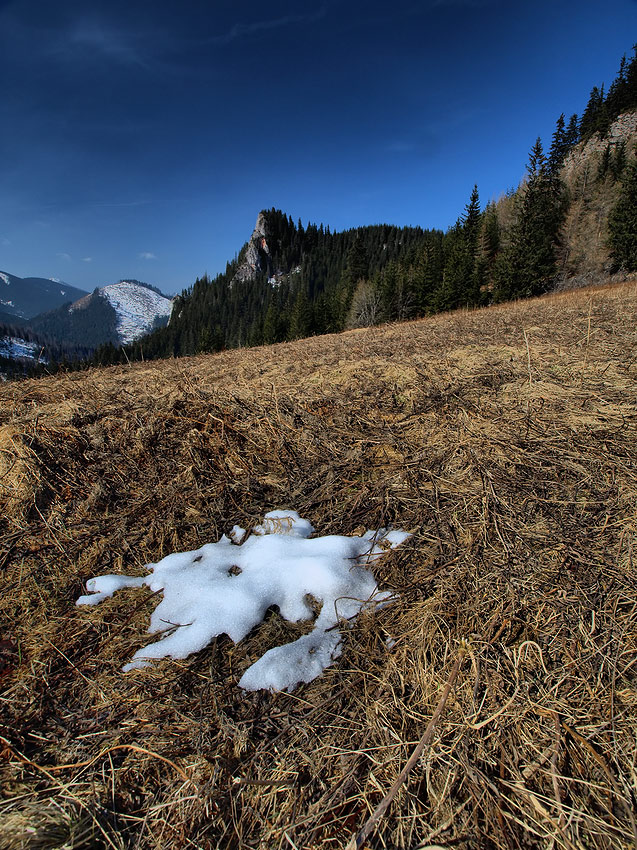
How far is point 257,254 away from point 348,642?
13311 centimetres

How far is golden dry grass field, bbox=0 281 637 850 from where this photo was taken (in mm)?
893

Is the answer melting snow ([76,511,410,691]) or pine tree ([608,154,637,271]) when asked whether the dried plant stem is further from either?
pine tree ([608,154,637,271])

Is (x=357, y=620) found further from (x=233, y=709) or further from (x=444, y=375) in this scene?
(x=444, y=375)

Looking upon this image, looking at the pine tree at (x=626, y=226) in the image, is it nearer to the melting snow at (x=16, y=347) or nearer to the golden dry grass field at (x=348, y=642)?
the golden dry grass field at (x=348, y=642)

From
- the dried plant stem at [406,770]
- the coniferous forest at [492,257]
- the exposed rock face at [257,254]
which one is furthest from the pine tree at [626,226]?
the exposed rock face at [257,254]

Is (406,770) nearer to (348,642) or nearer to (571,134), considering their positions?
(348,642)

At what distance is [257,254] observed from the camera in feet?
390

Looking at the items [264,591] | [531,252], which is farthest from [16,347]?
[264,591]

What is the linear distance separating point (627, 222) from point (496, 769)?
37.4 metres

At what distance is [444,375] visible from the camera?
343 cm

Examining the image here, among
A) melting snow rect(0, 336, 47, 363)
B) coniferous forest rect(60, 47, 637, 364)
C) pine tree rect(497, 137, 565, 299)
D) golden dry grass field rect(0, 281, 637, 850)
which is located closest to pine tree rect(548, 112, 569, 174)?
coniferous forest rect(60, 47, 637, 364)

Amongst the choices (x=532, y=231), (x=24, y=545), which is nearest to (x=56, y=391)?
(x=24, y=545)

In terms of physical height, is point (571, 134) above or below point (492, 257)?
above

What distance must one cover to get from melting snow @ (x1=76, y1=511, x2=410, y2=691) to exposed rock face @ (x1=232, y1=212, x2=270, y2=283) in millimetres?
128858
